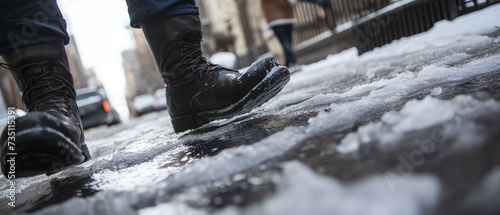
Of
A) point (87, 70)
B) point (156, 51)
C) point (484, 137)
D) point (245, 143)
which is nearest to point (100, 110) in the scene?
point (156, 51)

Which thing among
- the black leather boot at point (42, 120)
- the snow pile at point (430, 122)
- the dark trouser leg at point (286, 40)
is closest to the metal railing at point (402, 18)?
the dark trouser leg at point (286, 40)

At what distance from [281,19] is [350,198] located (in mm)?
4589

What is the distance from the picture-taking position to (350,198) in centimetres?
44

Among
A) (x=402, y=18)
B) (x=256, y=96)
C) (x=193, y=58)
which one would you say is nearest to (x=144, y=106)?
(x=402, y=18)

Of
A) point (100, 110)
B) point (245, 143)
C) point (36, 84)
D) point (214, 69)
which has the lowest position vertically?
point (100, 110)

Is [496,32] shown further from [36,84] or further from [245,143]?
[36,84]

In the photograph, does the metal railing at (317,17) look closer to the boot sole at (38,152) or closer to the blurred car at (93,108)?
the blurred car at (93,108)

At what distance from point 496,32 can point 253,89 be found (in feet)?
7.02

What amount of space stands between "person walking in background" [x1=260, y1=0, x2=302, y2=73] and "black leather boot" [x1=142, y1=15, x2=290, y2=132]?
3451 millimetres

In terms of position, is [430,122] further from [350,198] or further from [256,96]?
[256,96]

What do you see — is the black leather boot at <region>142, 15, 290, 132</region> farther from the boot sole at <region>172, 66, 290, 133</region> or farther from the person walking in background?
the person walking in background

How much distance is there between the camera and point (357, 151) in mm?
622

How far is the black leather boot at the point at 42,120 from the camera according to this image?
910mm

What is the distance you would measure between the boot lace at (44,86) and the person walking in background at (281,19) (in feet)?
12.2
